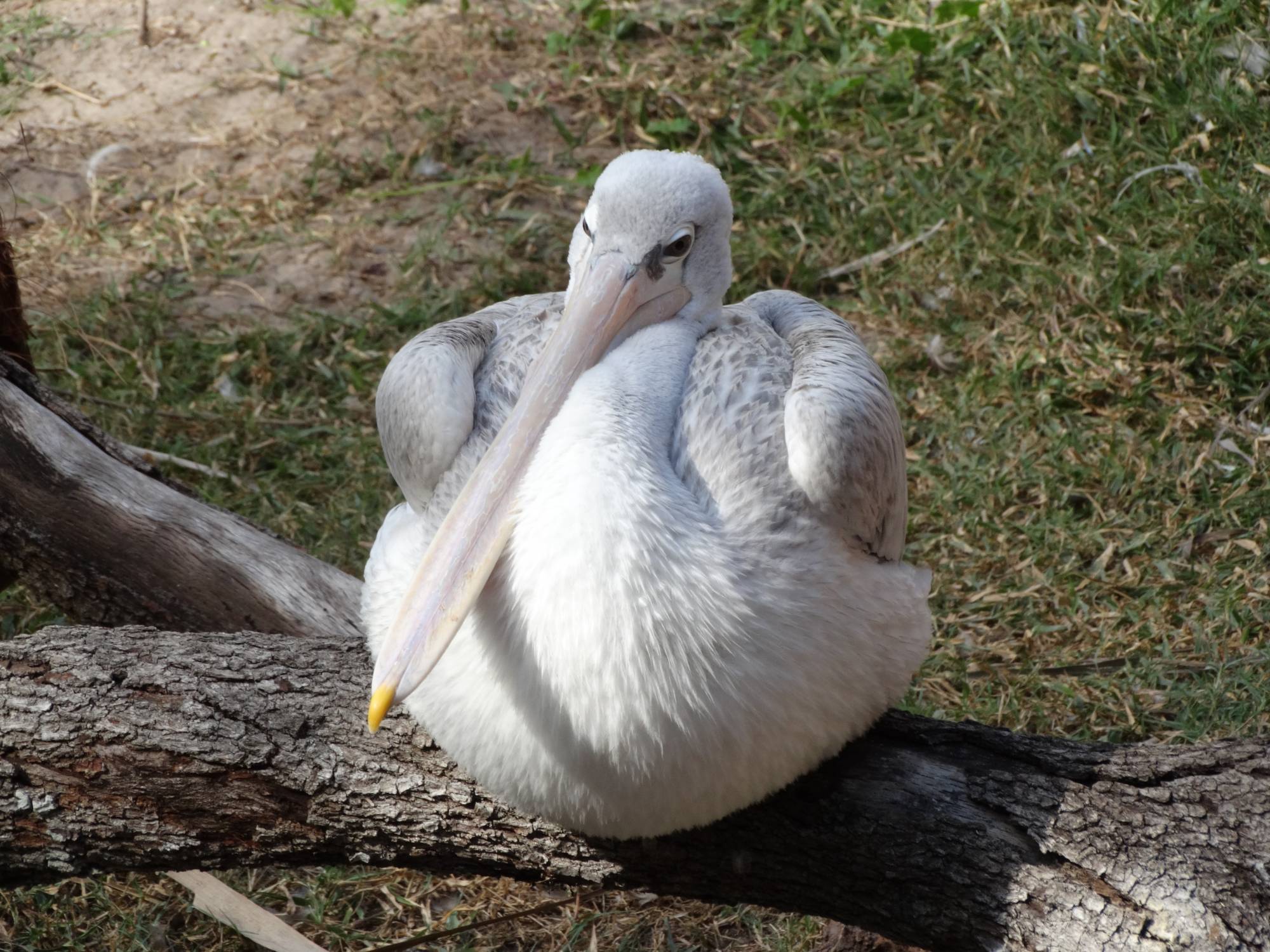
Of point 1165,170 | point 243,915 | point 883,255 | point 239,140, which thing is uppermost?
point 239,140

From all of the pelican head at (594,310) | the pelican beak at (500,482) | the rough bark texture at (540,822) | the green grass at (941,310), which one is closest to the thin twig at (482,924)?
the green grass at (941,310)

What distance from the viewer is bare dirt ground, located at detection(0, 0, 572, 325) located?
5.06 m

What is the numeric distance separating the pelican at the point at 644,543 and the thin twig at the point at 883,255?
2326 millimetres

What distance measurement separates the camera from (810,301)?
295 cm

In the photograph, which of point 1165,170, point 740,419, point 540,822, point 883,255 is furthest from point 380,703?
point 1165,170

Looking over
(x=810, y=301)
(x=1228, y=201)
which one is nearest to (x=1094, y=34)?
(x=1228, y=201)

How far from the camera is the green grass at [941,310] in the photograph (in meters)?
3.49

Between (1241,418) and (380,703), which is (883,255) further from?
(380,703)

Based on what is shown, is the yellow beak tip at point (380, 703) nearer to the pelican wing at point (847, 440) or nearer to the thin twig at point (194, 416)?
the pelican wing at point (847, 440)

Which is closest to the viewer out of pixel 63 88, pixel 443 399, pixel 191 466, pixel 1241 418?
pixel 443 399

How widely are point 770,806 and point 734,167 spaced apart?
3.39 m

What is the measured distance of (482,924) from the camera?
2846 mm

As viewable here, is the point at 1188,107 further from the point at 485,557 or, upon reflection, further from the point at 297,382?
the point at 485,557

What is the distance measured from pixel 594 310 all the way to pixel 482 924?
52.5 inches
